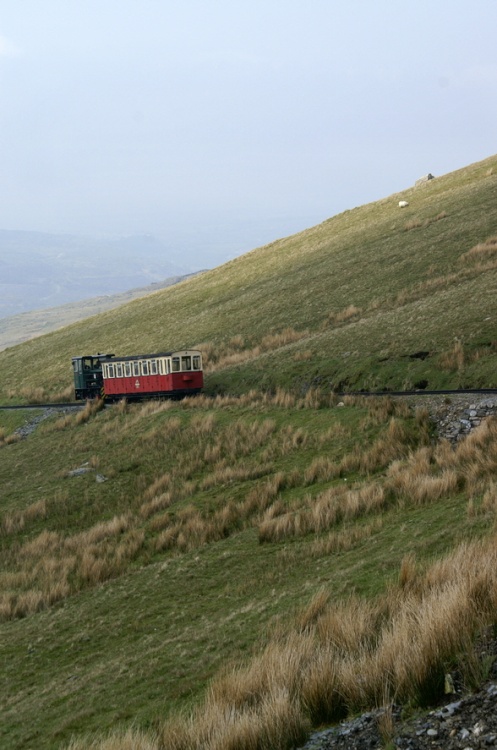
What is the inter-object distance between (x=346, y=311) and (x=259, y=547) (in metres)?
28.2

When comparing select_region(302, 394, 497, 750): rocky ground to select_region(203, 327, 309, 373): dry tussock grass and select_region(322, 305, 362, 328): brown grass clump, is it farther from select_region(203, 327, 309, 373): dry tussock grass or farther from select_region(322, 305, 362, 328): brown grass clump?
select_region(322, 305, 362, 328): brown grass clump

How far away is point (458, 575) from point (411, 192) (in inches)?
2887

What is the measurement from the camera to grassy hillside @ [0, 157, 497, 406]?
87.2 feet

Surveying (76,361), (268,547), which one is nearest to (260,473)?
(268,547)

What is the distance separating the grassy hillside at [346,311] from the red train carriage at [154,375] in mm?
1491

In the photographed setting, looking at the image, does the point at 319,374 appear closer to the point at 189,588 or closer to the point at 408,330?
the point at 408,330

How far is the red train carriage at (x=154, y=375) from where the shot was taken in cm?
3200

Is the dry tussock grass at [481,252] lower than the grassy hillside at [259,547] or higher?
higher

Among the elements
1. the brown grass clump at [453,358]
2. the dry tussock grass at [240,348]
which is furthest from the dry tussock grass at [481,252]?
the brown grass clump at [453,358]

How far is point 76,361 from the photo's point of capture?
40750mm

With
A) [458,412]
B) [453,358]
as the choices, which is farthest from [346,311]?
[458,412]

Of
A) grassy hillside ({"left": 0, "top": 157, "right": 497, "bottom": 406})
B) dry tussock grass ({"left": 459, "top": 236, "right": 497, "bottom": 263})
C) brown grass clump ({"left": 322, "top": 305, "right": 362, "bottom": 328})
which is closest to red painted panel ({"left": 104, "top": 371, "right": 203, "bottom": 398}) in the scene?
grassy hillside ({"left": 0, "top": 157, "right": 497, "bottom": 406})

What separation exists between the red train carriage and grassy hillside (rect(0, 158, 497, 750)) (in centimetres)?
182

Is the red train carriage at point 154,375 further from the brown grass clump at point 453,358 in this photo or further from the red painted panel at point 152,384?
the brown grass clump at point 453,358
